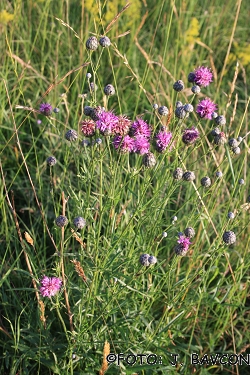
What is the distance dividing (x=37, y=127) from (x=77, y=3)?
1490 mm

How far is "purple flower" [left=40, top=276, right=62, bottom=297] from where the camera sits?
1946 mm

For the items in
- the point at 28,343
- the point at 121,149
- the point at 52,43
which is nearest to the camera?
the point at 121,149

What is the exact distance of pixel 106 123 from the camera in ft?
6.31

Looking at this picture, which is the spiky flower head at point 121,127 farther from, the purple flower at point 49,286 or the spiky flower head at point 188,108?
the purple flower at point 49,286

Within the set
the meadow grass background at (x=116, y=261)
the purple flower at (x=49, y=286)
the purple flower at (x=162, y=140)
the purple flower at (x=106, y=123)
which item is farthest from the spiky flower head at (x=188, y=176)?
the purple flower at (x=49, y=286)

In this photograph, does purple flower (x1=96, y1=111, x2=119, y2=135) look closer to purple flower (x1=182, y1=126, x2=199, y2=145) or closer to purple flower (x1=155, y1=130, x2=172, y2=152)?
purple flower (x1=155, y1=130, x2=172, y2=152)

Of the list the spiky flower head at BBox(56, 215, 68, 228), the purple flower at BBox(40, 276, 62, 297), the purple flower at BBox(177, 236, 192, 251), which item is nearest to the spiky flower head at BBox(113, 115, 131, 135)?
the spiky flower head at BBox(56, 215, 68, 228)

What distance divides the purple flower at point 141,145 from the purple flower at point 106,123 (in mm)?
131

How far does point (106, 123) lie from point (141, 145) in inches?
7.2

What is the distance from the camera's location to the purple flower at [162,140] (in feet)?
6.78

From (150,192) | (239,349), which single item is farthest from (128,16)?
(239,349)

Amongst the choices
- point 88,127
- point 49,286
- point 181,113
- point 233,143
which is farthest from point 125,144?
point 49,286

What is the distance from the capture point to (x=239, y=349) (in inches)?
103

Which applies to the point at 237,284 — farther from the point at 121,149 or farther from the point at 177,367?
the point at 121,149
